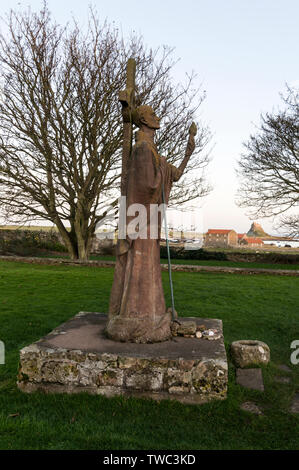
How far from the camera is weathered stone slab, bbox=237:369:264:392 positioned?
4.12m

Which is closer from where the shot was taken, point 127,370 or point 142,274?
point 127,370

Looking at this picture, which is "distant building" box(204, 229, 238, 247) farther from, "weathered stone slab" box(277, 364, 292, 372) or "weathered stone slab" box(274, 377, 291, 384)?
"weathered stone slab" box(274, 377, 291, 384)

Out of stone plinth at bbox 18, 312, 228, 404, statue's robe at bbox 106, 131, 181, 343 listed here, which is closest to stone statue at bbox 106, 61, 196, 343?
statue's robe at bbox 106, 131, 181, 343

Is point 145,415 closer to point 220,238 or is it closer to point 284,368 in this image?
point 284,368

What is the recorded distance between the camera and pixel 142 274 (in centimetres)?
422

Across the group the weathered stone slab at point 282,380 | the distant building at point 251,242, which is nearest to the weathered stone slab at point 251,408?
the weathered stone slab at point 282,380

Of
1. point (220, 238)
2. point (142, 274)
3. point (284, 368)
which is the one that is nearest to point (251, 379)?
point (284, 368)

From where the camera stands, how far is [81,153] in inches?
552

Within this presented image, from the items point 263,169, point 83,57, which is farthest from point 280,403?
point 263,169

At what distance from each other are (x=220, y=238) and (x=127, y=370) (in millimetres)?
27862

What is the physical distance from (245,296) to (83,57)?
414 inches

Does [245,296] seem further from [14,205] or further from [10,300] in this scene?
[14,205]

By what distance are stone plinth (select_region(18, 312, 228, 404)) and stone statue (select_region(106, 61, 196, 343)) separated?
0.77 ft

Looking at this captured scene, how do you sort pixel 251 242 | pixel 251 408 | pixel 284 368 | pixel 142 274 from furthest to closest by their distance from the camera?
pixel 251 242
pixel 284 368
pixel 142 274
pixel 251 408
